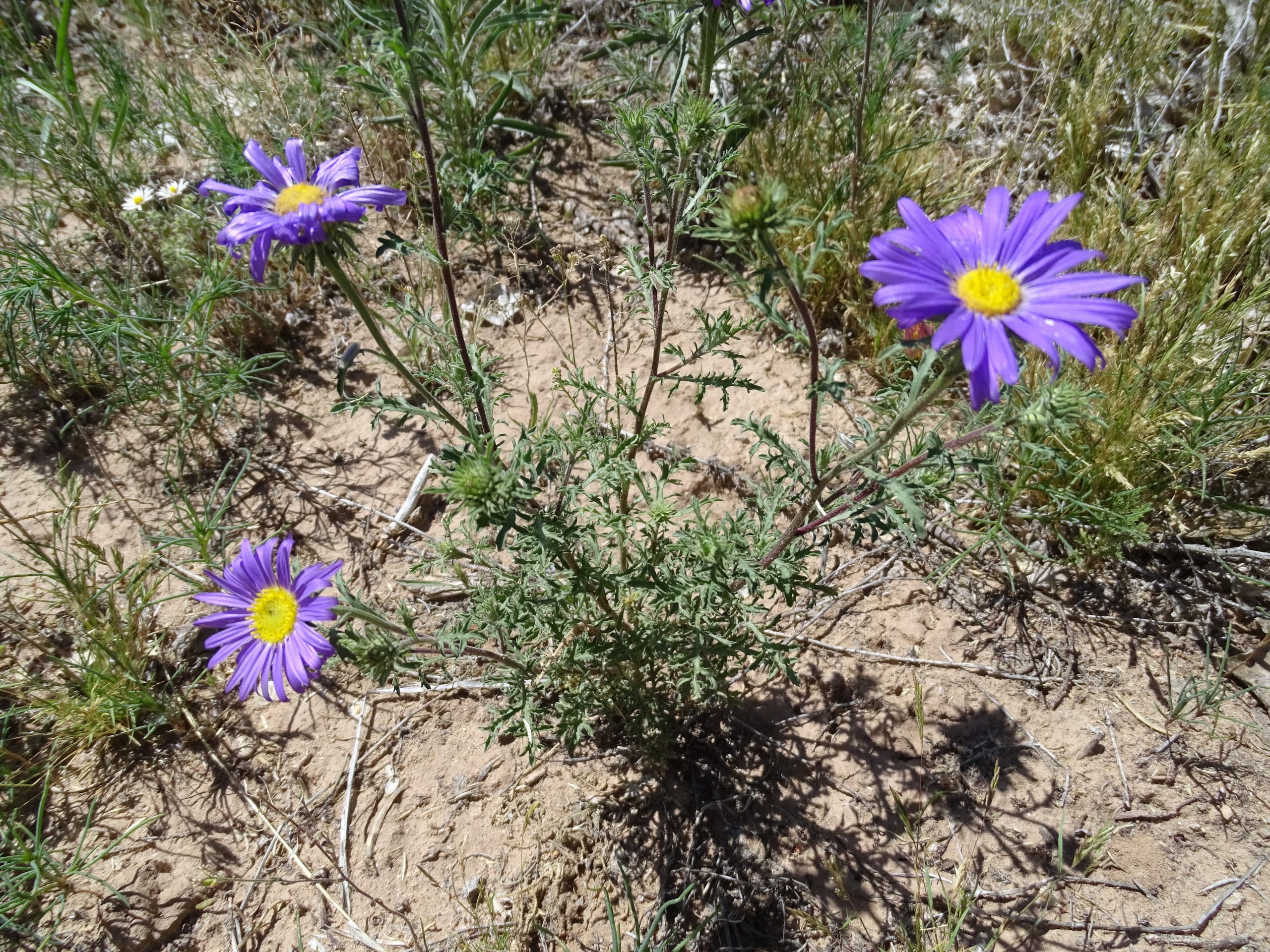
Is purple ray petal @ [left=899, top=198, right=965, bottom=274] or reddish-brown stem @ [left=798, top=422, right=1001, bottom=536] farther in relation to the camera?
reddish-brown stem @ [left=798, top=422, right=1001, bottom=536]

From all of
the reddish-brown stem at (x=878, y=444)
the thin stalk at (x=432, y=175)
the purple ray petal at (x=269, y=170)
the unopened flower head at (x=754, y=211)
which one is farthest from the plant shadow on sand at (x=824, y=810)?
the purple ray petal at (x=269, y=170)

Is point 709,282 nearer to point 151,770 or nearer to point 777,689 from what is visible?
point 777,689

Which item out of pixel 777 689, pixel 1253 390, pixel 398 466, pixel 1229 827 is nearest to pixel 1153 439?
pixel 1253 390

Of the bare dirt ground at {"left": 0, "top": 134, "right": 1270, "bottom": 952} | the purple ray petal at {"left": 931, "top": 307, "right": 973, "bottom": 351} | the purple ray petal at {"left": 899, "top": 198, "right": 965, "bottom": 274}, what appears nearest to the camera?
the purple ray petal at {"left": 931, "top": 307, "right": 973, "bottom": 351}

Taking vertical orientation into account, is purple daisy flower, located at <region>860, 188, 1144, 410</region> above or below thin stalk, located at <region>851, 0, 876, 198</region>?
below

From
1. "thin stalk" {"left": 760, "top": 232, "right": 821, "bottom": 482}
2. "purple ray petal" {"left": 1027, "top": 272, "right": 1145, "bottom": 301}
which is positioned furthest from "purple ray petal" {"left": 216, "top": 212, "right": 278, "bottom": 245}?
"purple ray petal" {"left": 1027, "top": 272, "right": 1145, "bottom": 301}

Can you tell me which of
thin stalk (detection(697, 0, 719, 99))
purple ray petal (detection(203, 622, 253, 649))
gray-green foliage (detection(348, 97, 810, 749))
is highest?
thin stalk (detection(697, 0, 719, 99))

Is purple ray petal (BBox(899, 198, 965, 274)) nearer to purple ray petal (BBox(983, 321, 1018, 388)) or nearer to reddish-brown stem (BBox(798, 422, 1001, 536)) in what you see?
purple ray petal (BBox(983, 321, 1018, 388))

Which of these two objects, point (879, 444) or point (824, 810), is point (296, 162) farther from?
point (824, 810)
